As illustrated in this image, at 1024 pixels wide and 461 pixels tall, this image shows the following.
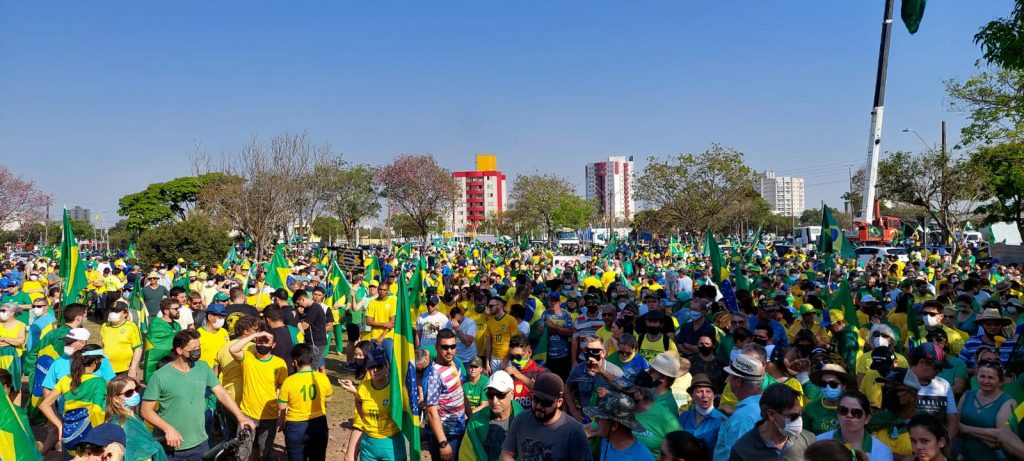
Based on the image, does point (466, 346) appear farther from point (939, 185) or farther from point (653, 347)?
point (939, 185)

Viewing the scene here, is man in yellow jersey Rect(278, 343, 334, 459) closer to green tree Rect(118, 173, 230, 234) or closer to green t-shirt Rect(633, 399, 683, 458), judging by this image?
green t-shirt Rect(633, 399, 683, 458)

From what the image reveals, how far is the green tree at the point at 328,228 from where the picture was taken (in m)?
74.0

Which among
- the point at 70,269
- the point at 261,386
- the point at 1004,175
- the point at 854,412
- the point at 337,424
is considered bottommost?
the point at 337,424

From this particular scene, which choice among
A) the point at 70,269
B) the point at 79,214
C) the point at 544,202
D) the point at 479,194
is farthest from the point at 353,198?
the point at 479,194

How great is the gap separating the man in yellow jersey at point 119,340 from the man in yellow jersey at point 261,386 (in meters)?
2.10

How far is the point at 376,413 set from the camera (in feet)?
18.3

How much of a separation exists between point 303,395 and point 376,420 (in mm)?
840

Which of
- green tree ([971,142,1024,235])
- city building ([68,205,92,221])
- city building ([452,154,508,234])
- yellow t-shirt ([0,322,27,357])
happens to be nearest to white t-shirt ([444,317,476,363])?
yellow t-shirt ([0,322,27,357])

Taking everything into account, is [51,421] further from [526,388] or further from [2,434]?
[526,388]

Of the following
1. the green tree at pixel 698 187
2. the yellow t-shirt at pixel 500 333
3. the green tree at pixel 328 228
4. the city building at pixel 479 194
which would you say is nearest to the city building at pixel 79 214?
the green tree at pixel 328 228

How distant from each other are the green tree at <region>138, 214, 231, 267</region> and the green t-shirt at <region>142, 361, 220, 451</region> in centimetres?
2220

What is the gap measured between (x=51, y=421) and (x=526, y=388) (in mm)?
3923

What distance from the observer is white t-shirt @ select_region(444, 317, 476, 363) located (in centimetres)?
853

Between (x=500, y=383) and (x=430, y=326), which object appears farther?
(x=430, y=326)
